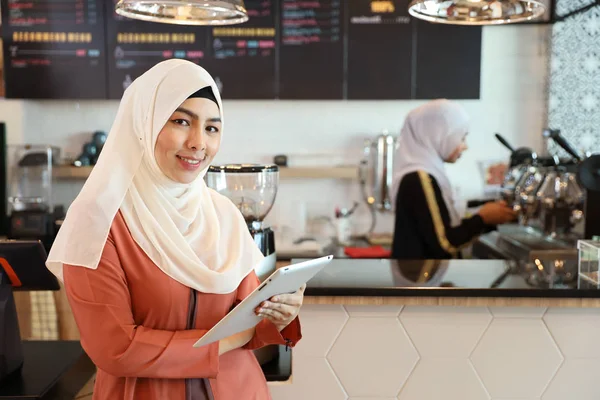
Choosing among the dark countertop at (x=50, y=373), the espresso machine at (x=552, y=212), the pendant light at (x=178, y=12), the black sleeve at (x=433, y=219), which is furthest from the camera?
the black sleeve at (x=433, y=219)

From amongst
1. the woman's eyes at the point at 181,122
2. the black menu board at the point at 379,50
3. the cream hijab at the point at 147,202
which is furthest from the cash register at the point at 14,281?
the black menu board at the point at 379,50

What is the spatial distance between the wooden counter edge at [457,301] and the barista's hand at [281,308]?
335 millimetres

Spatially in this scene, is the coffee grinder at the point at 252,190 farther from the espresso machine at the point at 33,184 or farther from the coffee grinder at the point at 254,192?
the espresso machine at the point at 33,184

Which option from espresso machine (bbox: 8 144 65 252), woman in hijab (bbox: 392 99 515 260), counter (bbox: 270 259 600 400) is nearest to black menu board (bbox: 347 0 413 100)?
woman in hijab (bbox: 392 99 515 260)

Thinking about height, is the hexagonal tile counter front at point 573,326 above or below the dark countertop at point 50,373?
above

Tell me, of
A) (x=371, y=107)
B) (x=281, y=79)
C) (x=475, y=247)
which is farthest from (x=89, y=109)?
(x=475, y=247)

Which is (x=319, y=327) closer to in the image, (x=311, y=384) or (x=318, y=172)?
(x=311, y=384)

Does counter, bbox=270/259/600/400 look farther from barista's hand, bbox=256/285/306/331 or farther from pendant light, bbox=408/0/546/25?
pendant light, bbox=408/0/546/25

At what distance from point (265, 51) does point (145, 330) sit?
2.66m

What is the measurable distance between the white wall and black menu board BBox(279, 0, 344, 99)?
202mm

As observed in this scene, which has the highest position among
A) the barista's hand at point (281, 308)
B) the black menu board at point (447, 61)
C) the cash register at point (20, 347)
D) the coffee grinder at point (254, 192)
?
the black menu board at point (447, 61)

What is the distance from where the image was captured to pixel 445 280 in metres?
1.75

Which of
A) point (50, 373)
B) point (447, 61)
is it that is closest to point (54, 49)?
point (447, 61)

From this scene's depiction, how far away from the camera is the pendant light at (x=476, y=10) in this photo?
6.19ft
